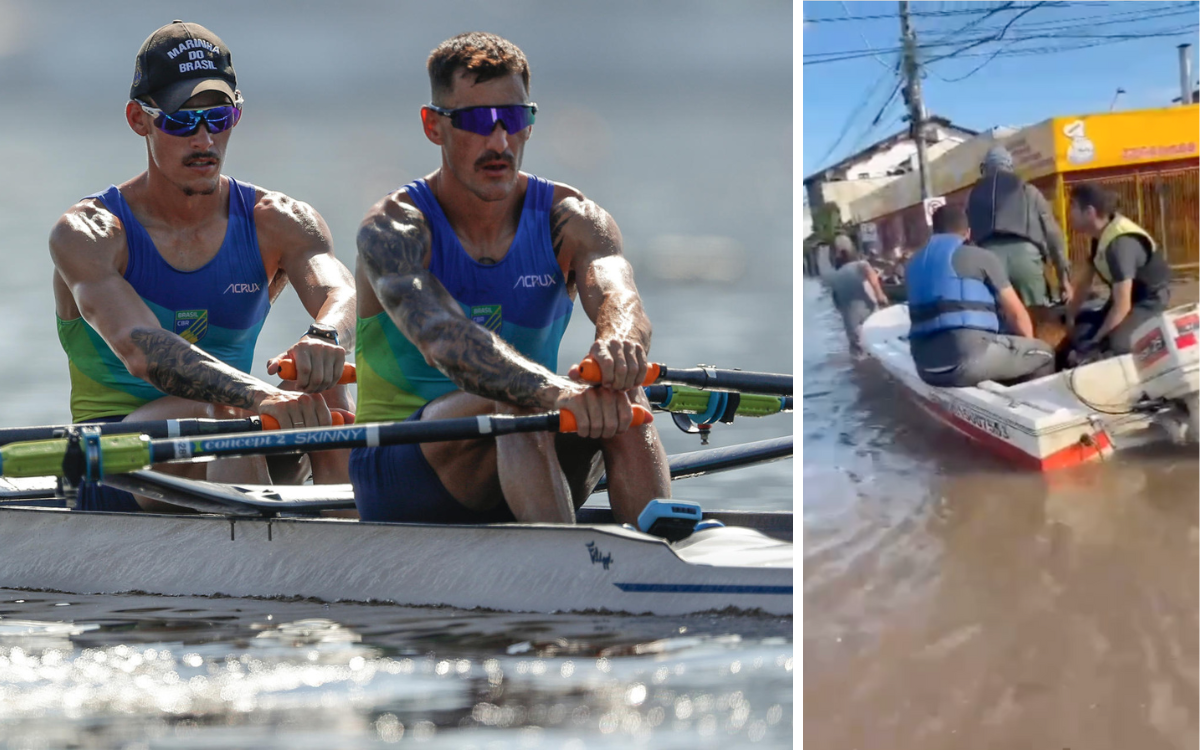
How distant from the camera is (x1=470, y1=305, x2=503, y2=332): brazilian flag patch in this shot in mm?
4637

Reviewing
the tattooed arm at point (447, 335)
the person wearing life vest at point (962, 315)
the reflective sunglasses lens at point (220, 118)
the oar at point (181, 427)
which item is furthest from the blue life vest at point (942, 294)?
the reflective sunglasses lens at point (220, 118)

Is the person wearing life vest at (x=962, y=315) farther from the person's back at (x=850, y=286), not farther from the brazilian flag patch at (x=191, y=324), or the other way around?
the brazilian flag patch at (x=191, y=324)

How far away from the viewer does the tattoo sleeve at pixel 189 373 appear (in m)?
5.00

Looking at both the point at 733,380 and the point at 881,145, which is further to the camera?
the point at 733,380

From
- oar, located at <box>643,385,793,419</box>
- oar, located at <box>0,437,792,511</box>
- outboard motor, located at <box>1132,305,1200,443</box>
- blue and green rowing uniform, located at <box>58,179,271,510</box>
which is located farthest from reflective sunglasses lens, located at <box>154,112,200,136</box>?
outboard motor, located at <box>1132,305,1200,443</box>

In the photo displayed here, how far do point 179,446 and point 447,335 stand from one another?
30.1 inches

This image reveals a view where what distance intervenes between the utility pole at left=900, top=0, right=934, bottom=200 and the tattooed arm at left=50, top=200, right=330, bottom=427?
192cm

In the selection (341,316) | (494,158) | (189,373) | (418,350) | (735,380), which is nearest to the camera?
(494,158)

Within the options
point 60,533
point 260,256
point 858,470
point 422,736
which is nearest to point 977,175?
point 858,470

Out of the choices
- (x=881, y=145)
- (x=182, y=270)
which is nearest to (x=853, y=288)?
(x=881, y=145)

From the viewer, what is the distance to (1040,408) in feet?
12.6

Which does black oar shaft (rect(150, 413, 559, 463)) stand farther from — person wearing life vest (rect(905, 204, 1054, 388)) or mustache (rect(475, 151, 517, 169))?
person wearing life vest (rect(905, 204, 1054, 388))

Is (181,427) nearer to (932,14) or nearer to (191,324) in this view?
(191,324)

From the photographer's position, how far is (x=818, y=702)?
366 centimetres
